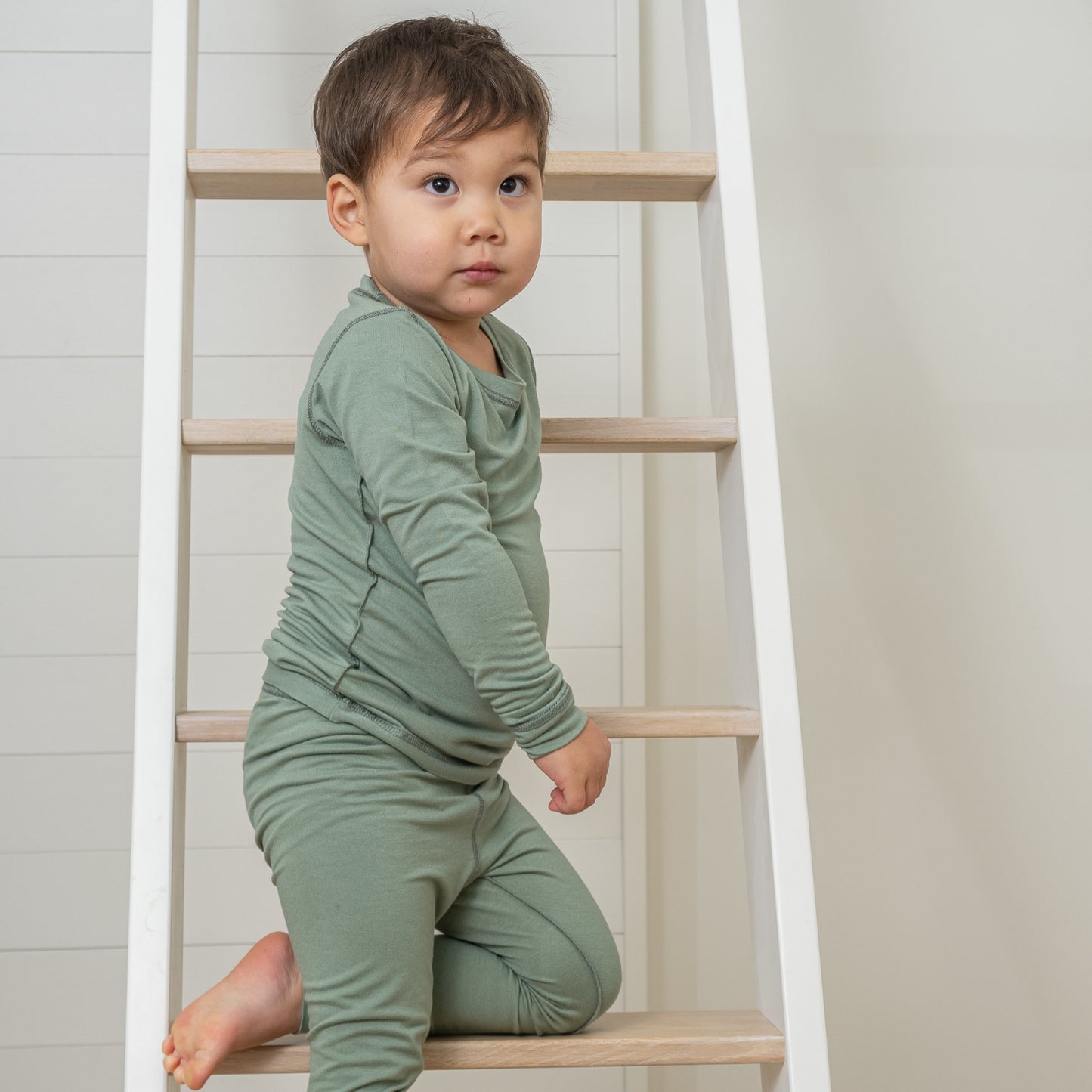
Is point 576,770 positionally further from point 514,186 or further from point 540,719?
point 514,186

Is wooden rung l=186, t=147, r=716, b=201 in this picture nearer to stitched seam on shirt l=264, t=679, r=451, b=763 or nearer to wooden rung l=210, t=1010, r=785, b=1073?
stitched seam on shirt l=264, t=679, r=451, b=763

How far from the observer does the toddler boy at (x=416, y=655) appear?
1035 millimetres

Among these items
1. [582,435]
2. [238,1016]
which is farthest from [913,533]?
[238,1016]

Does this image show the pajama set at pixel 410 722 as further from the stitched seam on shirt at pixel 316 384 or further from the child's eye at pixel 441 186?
the child's eye at pixel 441 186

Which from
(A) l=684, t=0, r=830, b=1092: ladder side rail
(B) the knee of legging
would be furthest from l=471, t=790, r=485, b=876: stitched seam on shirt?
(A) l=684, t=0, r=830, b=1092: ladder side rail

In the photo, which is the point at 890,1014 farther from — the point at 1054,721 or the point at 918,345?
the point at 918,345

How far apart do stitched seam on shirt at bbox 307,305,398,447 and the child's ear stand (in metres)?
0.11

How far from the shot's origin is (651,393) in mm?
2025

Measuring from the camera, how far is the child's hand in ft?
3.44

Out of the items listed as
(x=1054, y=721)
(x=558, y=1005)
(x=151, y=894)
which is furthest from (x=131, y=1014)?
(x=1054, y=721)

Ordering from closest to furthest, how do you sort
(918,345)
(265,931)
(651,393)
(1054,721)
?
(1054,721) → (918,345) → (265,931) → (651,393)

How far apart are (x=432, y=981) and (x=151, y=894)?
0.90 ft

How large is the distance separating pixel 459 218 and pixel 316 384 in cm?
20

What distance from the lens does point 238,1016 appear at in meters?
1.05
